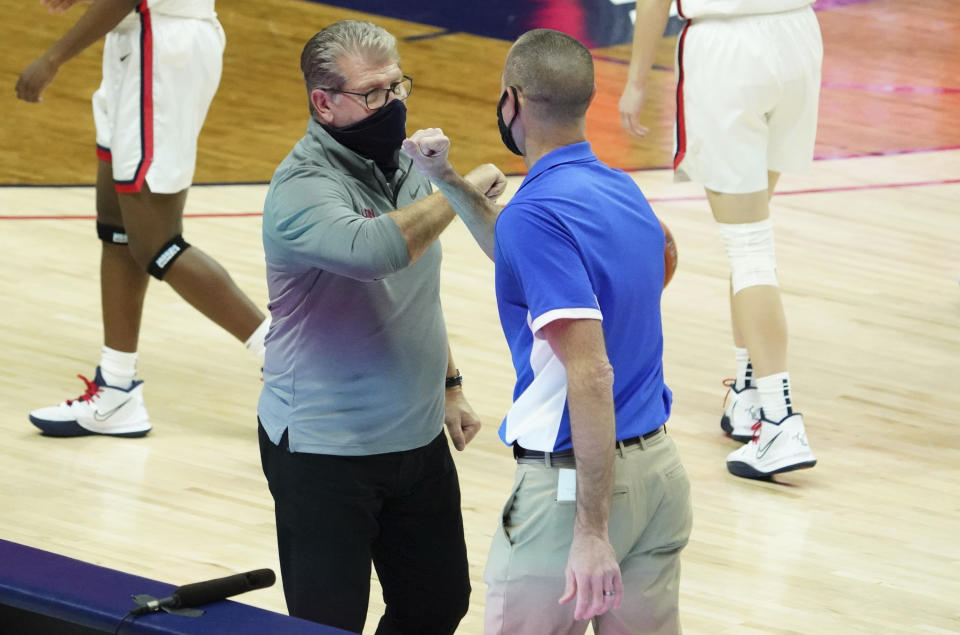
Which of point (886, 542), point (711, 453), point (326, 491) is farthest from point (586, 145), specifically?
point (711, 453)

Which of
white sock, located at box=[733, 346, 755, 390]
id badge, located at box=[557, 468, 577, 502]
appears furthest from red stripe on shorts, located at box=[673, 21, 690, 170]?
id badge, located at box=[557, 468, 577, 502]

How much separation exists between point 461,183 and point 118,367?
2.37m

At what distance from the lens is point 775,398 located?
4.60 m

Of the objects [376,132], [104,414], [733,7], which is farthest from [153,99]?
[376,132]

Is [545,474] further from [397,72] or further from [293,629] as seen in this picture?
[397,72]

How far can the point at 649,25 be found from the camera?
478 centimetres

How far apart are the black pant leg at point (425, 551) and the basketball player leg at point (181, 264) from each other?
1.85 metres

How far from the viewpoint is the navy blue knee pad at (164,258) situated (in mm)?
4703

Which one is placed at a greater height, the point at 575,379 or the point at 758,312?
the point at 575,379

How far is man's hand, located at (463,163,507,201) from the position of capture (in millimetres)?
2807

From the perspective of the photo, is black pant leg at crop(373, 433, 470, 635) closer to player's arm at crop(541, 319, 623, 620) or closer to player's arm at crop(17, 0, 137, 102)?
player's arm at crop(541, 319, 623, 620)

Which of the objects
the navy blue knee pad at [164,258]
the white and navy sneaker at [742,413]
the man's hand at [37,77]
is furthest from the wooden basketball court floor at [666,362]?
the man's hand at [37,77]

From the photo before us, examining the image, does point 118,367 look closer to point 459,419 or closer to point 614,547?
point 459,419

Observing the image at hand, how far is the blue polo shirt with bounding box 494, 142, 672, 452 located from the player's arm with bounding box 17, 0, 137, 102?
242 cm
